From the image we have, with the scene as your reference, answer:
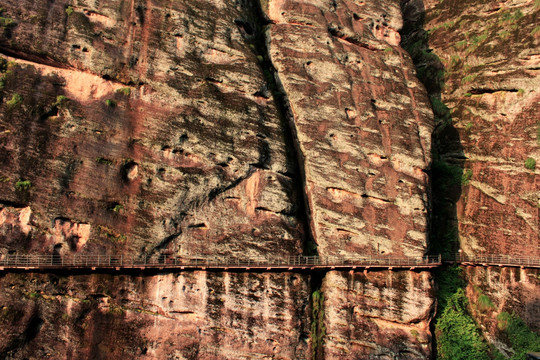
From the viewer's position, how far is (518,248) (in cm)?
3191

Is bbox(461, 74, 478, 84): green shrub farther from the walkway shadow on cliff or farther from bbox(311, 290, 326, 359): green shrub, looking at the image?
bbox(311, 290, 326, 359): green shrub

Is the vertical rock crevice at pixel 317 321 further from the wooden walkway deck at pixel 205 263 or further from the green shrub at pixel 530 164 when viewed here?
the green shrub at pixel 530 164

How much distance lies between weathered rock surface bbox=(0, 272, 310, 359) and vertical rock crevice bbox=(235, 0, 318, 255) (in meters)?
4.08

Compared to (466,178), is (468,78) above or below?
above

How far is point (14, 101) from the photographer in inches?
1021

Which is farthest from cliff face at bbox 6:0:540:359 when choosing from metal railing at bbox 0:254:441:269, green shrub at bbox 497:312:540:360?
green shrub at bbox 497:312:540:360

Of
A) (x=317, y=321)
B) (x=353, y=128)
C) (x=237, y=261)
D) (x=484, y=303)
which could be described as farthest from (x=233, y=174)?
(x=484, y=303)

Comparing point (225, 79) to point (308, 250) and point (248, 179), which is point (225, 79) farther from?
point (308, 250)

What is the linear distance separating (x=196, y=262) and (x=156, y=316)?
3455 millimetres

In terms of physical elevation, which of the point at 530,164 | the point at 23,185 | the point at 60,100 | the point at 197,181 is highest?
the point at 60,100

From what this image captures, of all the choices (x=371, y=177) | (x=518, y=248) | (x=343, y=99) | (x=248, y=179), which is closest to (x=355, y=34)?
(x=343, y=99)

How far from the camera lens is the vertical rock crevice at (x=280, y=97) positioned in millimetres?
30109

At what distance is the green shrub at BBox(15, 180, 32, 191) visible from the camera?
24.5 meters

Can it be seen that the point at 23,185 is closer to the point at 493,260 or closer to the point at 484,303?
the point at 484,303
